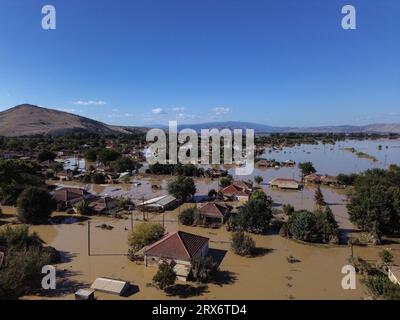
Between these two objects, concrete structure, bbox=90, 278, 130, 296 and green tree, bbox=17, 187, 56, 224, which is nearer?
concrete structure, bbox=90, 278, 130, 296

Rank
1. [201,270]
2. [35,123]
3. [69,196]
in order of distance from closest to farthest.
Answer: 1. [201,270]
2. [69,196]
3. [35,123]

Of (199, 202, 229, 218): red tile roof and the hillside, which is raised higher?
the hillside

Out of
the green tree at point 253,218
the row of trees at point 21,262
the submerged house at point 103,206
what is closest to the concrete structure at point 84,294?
the row of trees at point 21,262

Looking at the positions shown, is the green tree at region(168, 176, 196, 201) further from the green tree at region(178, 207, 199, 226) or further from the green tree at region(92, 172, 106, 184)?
the green tree at region(92, 172, 106, 184)

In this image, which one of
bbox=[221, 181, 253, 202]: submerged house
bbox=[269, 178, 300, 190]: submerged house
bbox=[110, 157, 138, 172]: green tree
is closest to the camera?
bbox=[221, 181, 253, 202]: submerged house

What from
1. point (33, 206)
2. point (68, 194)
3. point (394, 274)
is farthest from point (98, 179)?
point (394, 274)

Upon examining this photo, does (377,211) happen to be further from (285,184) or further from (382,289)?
(285,184)

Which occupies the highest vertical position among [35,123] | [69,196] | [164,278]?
[35,123]

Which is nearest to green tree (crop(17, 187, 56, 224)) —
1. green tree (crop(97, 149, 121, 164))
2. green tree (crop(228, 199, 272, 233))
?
green tree (crop(228, 199, 272, 233))

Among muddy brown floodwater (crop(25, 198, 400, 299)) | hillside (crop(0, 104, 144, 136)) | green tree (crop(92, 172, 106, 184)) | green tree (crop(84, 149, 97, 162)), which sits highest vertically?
hillside (crop(0, 104, 144, 136))
